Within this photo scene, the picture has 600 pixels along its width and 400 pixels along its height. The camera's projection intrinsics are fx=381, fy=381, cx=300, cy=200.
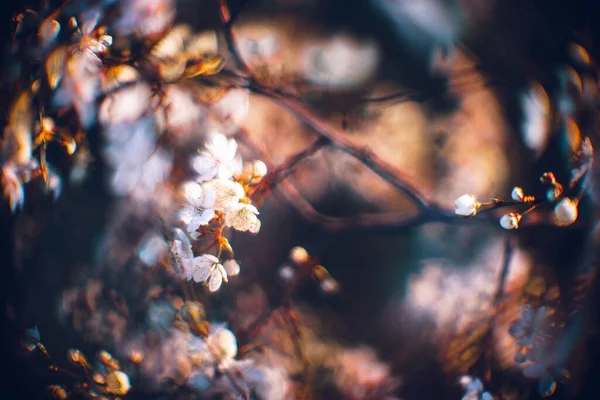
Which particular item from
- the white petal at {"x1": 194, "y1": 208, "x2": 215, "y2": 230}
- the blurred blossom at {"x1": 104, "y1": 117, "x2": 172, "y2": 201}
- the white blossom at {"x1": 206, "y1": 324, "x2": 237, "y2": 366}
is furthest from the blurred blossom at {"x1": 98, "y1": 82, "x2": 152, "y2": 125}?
the white blossom at {"x1": 206, "y1": 324, "x2": 237, "y2": 366}

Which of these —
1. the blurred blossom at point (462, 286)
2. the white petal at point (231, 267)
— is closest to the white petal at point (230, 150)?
the white petal at point (231, 267)

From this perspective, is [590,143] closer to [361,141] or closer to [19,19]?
[361,141]

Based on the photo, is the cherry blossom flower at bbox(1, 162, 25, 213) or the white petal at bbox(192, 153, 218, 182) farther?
the cherry blossom flower at bbox(1, 162, 25, 213)

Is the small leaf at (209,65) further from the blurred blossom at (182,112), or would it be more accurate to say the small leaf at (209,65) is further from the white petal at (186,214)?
the white petal at (186,214)

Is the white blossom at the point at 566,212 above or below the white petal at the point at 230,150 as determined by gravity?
below

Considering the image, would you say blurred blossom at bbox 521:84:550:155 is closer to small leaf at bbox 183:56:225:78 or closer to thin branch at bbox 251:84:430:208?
thin branch at bbox 251:84:430:208

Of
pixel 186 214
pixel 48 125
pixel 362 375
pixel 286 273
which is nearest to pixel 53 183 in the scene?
pixel 48 125

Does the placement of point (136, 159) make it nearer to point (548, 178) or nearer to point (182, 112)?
point (182, 112)
